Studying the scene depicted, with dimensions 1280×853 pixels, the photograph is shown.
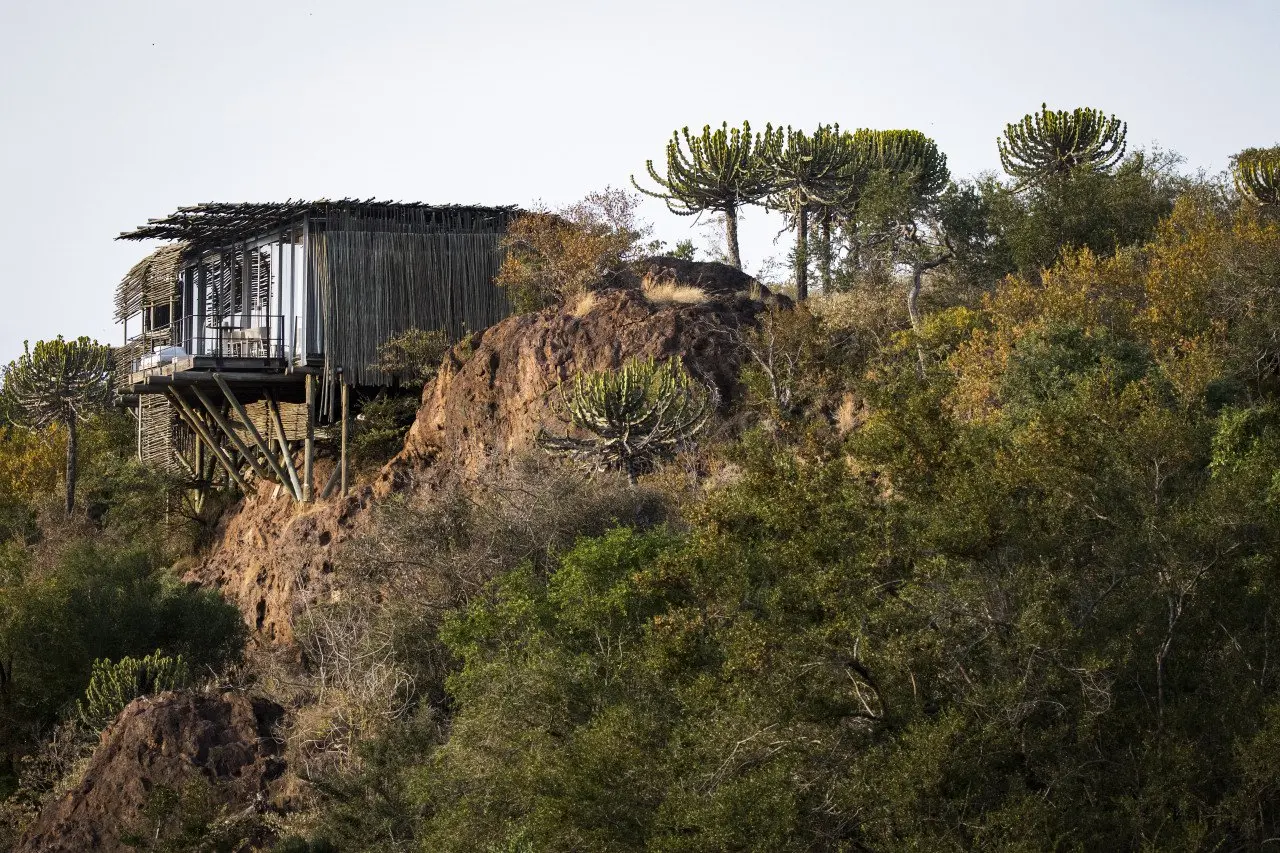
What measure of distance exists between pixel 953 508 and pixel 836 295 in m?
Result: 13.4

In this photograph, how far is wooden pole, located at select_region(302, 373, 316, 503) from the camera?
2877cm

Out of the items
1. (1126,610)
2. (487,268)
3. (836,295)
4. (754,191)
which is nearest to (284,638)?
(487,268)

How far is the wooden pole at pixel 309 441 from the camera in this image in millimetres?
28766

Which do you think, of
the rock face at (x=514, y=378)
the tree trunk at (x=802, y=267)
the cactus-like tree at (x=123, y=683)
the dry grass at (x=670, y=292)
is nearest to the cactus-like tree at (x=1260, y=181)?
the tree trunk at (x=802, y=267)

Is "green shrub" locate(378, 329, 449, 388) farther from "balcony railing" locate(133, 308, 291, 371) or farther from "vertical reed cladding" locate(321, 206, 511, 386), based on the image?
"balcony railing" locate(133, 308, 291, 371)

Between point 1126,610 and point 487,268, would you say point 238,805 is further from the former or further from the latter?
point 487,268

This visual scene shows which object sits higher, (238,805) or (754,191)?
(754,191)

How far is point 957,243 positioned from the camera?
3134 cm

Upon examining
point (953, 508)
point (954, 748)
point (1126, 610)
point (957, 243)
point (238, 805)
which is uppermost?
point (957, 243)

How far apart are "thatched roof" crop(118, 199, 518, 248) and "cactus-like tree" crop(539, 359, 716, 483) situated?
821cm

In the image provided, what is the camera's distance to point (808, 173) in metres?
32.3

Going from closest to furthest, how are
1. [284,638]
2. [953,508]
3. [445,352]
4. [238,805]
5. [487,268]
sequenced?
[953,508] < [238,805] < [284,638] < [445,352] < [487,268]

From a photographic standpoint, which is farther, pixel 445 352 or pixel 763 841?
pixel 445 352

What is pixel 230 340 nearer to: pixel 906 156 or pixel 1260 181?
pixel 906 156
